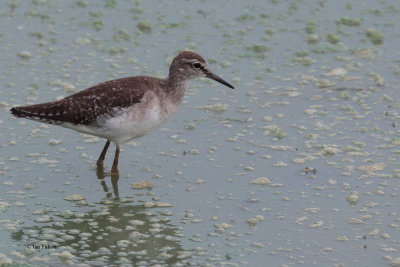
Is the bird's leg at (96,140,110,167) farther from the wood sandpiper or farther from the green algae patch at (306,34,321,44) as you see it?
the green algae patch at (306,34,321,44)

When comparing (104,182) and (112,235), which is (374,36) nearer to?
(104,182)

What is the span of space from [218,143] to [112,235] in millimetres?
2672

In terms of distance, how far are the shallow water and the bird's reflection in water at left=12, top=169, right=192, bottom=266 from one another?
0.02m

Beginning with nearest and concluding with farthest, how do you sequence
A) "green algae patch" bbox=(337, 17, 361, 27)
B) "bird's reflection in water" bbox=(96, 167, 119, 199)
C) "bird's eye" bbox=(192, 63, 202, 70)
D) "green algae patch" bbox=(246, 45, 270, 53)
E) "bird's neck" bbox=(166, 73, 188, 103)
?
"bird's reflection in water" bbox=(96, 167, 119, 199), "bird's neck" bbox=(166, 73, 188, 103), "bird's eye" bbox=(192, 63, 202, 70), "green algae patch" bbox=(246, 45, 270, 53), "green algae patch" bbox=(337, 17, 361, 27)

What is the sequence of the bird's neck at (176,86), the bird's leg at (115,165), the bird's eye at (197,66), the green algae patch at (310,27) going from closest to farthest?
the bird's leg at (115,165), the bird's neck at (176,86), the bird's eye at (197,66), the green algae patch at (310,27)

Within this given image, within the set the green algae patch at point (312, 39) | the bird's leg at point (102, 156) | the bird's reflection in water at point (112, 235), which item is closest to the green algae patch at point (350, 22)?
the green algae patch at point (312, 39)

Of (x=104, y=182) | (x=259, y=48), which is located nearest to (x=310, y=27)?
(x=259, y=48)

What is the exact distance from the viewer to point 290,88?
39.5ft

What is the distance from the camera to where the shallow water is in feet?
26.8

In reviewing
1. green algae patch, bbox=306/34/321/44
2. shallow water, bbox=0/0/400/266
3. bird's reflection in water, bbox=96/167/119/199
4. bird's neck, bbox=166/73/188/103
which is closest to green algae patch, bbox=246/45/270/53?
shallow water, bbox=0/0/400/266

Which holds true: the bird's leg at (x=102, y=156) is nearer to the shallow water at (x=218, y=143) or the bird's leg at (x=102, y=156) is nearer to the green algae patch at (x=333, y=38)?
the shallow water at (x=218, y=143)

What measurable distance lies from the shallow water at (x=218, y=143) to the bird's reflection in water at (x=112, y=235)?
0.8 inches

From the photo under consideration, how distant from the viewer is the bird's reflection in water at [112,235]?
779 centimetres

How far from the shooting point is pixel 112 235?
8281mm
